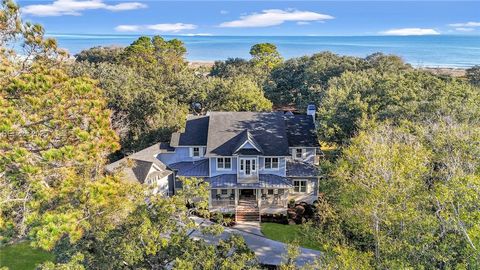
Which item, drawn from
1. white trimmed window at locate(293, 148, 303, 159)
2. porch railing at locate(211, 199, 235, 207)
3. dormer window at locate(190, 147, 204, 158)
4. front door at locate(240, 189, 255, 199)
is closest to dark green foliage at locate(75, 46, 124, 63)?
dormer window at locate(190, 147, 204, 158)

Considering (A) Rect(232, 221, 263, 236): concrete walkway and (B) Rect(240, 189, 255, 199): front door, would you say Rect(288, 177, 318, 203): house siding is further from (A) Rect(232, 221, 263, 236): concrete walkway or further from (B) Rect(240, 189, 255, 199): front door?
(A) Rect(232, 221, 263, 236): concrete walkway

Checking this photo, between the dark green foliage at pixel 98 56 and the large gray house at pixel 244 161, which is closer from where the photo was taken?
the large gray house at pixel 244 161

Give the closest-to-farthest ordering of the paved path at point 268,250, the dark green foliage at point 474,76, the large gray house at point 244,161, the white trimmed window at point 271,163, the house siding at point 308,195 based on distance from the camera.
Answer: the paved path at point 268,250, the large gray house at point 244,161, the white trimmed window at point 271,163, the house siding at point 308,195, the dark green foliage at point 474,76

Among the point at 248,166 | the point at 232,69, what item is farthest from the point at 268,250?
the point at 232,69

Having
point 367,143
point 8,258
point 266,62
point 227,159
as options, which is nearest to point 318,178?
point 227,159

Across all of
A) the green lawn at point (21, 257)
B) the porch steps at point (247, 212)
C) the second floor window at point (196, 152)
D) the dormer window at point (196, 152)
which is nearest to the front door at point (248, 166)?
the porch steps at point (247, 212)

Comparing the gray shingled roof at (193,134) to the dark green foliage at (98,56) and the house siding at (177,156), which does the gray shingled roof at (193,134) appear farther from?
the dark green foliage at (98,56)
